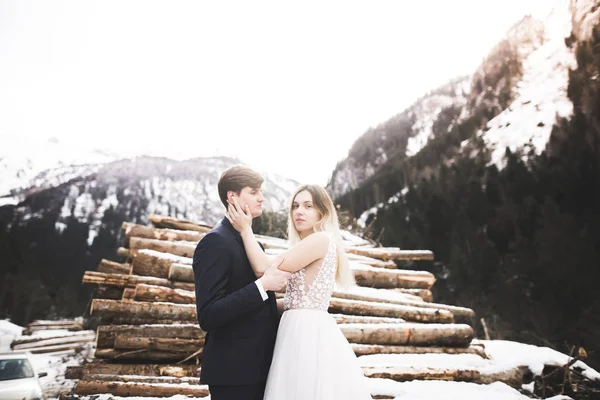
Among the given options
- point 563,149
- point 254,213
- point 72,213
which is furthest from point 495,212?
point 72,213

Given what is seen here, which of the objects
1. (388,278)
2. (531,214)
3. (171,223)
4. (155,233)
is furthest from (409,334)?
(531,214)

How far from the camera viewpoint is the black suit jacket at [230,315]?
193 centimetres

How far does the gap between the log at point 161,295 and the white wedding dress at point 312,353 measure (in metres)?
2.94

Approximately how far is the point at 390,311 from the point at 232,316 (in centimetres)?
447

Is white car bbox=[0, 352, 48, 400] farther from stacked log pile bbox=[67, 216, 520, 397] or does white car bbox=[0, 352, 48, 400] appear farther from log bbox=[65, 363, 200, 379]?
log bbox=[65, 363, 200, 379]

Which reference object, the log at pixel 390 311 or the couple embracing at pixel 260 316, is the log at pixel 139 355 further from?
the couple embracing at pixel 260 316

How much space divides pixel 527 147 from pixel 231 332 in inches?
1516

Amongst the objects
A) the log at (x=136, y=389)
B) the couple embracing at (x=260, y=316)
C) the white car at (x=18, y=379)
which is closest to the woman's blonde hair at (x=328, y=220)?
the couple embracing at (x=260, y=316)

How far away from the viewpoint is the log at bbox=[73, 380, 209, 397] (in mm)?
3746

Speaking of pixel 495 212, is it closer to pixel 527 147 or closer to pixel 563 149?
pixel 563 149

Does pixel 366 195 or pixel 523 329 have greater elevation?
pixel 366 195

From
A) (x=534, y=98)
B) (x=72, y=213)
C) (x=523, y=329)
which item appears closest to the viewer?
(x=523, y=329)

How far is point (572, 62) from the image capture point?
33.7 m

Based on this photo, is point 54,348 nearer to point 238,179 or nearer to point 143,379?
point 143,379
